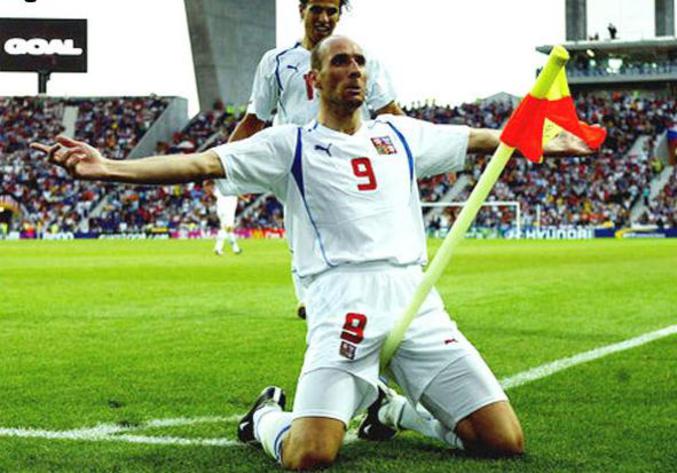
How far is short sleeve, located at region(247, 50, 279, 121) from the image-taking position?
293 inches

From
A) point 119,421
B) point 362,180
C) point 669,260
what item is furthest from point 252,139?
point 669,260

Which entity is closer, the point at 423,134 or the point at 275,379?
the point at 423,134

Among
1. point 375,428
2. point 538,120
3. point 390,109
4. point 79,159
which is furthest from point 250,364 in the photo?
point 79,159

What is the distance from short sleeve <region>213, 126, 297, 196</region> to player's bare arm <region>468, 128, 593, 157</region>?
2.99 ft

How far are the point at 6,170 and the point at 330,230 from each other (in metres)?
59.5

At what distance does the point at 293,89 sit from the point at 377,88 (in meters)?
0.55

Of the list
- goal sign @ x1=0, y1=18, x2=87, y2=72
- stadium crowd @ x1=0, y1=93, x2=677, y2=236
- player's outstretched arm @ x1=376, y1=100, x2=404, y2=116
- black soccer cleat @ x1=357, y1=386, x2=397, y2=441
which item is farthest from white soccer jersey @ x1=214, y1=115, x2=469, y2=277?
goal sign @ x1=0, y1=18, x2=87, y2=72

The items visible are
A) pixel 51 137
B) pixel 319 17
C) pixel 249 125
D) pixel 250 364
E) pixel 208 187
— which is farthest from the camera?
pixel 51 137

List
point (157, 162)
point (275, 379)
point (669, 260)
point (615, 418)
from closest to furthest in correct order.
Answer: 1. point (157, 162)
2. point (615, 418)
3. point (275, 379)
4. point (669, 260)

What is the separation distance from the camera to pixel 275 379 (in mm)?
7570

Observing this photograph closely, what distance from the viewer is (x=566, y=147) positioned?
214 inches

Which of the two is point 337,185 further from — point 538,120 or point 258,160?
point 538,120

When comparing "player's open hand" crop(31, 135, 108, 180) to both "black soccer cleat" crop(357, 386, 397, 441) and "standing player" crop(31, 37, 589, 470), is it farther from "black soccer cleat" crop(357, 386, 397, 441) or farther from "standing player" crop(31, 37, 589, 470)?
"black soccer cleat" crop(357, 386, 397, 441)

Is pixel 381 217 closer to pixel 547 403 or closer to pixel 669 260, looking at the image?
pixel 547 403
